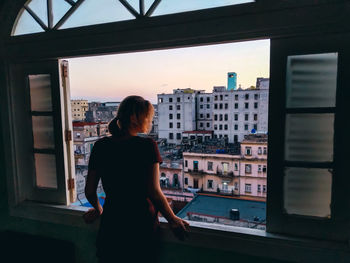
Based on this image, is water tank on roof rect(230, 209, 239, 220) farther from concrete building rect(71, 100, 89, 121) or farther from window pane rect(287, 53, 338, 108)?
concrete building rect(71, 100, 89, 121)

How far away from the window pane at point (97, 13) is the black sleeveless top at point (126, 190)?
80cm

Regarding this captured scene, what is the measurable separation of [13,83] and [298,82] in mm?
1910

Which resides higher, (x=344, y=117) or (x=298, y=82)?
(x=298, y=82)

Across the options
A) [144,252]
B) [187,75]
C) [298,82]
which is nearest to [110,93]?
[187,75]

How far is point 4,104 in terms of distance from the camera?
1.69 metres

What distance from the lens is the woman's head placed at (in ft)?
3.49

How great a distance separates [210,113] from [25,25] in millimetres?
1632

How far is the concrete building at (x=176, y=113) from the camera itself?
2.00m

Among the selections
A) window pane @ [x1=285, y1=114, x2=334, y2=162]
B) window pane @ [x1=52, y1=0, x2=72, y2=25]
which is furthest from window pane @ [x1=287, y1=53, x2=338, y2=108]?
window pane @ [x1=52, y1=0, x2=72, y2=25]

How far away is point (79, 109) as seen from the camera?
1.83 metres

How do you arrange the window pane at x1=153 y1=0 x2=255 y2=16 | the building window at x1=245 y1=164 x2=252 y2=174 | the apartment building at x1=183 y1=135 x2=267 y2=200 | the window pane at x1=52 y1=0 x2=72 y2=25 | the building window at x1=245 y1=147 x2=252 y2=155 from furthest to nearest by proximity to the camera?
the apartment building at x1=183 y1=135 x2=267 y2=200 < the building window at x1=245 y1=164 x2=252 y2=174 < the building window at x1=245 y1=147 x2=252 y2=155 < the window pane at x1=52 y1=0 x2=72 y2=25 < the window pane at x1=153 y1=0 x2=255 y2=16

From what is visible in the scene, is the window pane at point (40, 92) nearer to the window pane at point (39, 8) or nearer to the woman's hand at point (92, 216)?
the window pane at point (39, 8)

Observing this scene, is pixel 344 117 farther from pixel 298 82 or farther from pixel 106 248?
pixel 106 248

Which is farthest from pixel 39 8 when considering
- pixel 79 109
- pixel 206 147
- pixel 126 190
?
pixel 206 147
